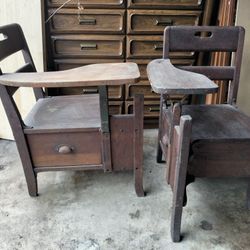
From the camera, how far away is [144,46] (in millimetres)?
1899

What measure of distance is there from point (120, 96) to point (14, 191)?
955mm

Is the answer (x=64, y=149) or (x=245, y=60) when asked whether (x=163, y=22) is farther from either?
(x=64, y=149)

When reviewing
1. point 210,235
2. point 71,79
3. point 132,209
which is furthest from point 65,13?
point 210,235

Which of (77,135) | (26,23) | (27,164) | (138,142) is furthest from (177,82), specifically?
(26,23)

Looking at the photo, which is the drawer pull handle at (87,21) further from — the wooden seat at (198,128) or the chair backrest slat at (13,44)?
the wooden seat at (198,128)

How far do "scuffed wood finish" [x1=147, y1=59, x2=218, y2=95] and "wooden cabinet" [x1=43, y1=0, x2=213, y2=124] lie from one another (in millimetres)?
830

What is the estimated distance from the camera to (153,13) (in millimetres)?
1809

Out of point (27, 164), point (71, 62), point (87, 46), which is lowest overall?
point (27, 164)

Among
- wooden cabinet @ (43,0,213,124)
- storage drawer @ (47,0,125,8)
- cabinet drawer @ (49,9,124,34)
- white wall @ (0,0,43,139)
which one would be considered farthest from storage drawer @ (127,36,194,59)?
white wall @ (0,0,43,139)

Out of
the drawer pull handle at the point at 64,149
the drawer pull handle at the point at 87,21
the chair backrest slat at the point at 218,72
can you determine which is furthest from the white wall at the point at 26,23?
the chair backrest slat at the point at 218,72

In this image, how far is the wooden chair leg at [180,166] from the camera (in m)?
0.94

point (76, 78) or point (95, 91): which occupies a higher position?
point (76, 78)

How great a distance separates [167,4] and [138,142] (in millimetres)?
1016

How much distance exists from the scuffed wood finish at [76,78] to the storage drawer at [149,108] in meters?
0.92
